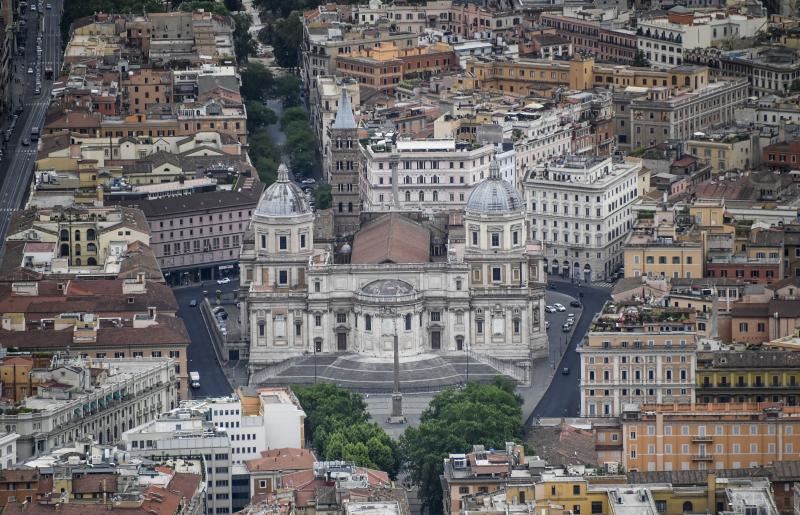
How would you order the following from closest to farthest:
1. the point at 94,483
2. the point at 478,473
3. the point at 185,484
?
the point at 94,483 → the point at 478,473 → the point at 185,484

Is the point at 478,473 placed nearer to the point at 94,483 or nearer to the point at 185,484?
the point at 185,484

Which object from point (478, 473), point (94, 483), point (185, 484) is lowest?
point (185, 484)

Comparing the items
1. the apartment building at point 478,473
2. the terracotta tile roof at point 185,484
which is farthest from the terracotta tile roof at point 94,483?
the apartment building at point 478,473

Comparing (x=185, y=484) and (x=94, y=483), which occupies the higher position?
(x=94, y=483)

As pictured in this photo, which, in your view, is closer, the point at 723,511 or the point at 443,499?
the point at 723,511

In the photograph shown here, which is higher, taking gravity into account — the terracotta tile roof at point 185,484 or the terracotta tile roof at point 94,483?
the terracotta tile roof at point 94,483

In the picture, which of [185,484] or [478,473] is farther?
[185,484]

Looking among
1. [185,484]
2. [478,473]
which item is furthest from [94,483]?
[478,473]

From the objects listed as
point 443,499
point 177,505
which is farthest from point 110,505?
point 443,499

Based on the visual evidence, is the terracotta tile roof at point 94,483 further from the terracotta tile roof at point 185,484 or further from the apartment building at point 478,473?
the apartment building at point 478,473

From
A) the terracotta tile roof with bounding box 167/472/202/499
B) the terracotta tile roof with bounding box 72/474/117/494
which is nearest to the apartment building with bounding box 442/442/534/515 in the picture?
the terracotta tile roof with bounding box 167/472/202/499

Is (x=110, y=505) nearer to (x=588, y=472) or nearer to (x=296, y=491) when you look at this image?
(x=296, y=491)
